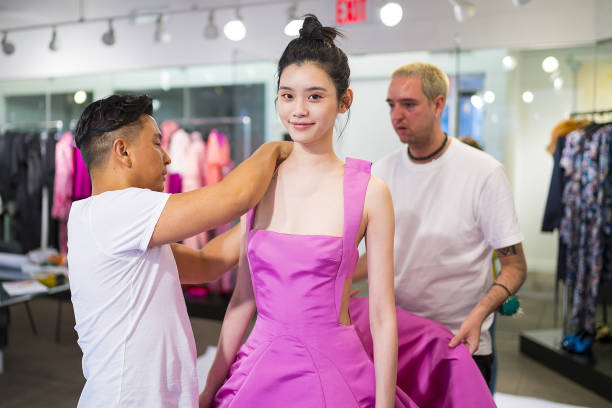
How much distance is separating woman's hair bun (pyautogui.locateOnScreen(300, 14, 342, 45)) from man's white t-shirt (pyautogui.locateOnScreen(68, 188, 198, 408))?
Result: 1.77 feet

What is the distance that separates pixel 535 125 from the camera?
5352mm

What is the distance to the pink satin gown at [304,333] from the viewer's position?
49.8 inches

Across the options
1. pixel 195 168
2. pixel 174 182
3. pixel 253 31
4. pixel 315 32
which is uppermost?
pixel 253 31

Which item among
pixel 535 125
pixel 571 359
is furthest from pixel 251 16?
pixel 571 359

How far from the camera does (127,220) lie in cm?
125

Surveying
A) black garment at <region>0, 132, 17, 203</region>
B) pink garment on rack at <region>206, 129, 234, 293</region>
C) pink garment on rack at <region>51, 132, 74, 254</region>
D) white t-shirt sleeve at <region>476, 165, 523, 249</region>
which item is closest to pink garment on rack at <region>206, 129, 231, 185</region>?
pink garment on rack at <region>206, 129, 234, 293</region>

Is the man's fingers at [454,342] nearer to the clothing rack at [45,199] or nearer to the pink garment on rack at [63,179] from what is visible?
the pink garment on rack at [63,179]

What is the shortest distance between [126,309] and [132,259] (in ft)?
0.38

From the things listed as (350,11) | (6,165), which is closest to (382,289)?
(350,11)

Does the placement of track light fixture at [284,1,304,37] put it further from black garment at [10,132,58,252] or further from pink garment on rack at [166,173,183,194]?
black garment at [10,132,58,252]

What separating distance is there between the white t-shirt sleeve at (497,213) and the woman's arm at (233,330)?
3.02ft

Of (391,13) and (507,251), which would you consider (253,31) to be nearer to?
(391,13)

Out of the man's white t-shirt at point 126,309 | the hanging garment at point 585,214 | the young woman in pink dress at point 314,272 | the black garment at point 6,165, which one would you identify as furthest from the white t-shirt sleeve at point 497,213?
the black garment at point 6,165

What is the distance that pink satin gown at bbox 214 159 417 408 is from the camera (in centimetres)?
126
